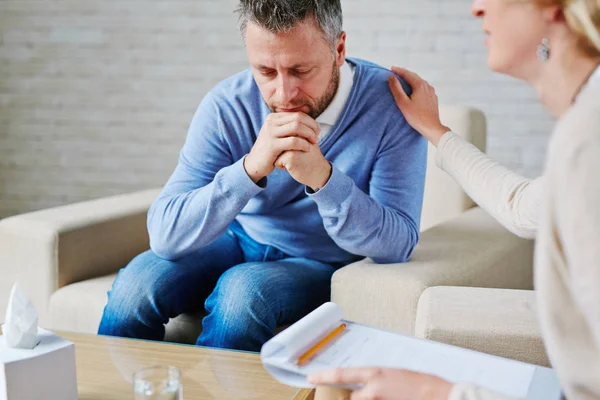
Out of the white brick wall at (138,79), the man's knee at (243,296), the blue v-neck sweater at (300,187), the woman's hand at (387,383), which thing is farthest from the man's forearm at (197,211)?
the white brick wall at (138,79)

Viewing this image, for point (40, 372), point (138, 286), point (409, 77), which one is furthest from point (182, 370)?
point (409, 77)

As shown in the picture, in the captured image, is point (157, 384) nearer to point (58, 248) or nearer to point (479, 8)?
point (479, 8)

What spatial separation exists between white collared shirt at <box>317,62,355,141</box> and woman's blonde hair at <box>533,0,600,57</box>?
0.98 metres

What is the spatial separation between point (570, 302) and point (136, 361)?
85 cm

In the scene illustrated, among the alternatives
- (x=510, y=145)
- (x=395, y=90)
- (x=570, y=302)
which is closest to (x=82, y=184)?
(x=510, y=145)

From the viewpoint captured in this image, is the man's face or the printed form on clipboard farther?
the man's face

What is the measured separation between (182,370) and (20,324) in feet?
0.89

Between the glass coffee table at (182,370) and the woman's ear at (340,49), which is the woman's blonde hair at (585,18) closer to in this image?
the glass coffee table at (182,370)

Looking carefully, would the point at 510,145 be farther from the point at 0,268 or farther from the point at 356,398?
the point at 356,398

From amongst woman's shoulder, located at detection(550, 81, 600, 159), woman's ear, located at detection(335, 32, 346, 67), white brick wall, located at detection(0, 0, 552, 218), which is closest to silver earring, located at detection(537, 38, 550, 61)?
woman's shoulder, located at detection(550, 81, 600, 159)

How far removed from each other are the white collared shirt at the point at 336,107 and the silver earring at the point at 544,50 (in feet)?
3.00

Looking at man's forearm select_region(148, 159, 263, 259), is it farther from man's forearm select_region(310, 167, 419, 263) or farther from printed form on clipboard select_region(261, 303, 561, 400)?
printed form on clipboard select_region(261, 303, 561, 400)

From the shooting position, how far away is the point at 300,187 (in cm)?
179

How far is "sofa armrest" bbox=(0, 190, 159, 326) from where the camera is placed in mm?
1945
